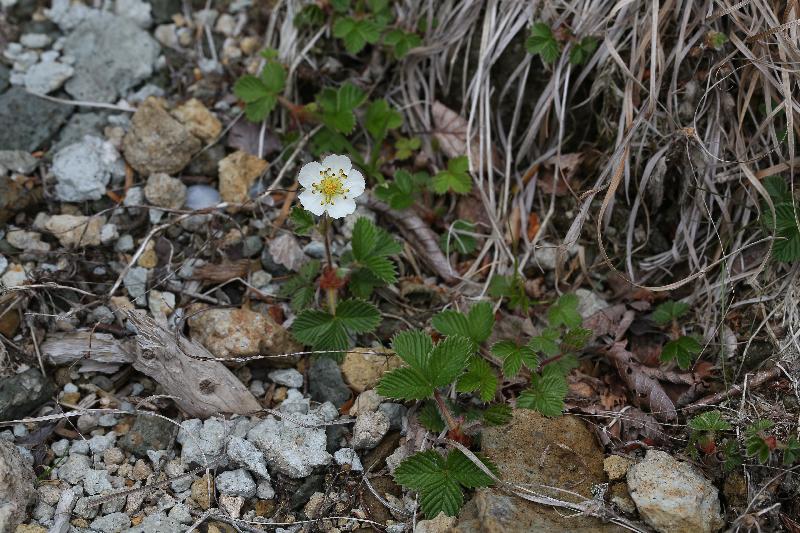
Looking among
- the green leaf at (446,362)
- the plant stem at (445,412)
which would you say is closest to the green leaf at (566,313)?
the green leaf at (446,362)

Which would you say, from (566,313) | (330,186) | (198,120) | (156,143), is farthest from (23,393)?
(566,313)

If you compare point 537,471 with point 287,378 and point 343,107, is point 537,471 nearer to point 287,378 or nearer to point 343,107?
point 287,378

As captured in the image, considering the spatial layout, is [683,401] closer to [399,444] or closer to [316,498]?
[399,444]

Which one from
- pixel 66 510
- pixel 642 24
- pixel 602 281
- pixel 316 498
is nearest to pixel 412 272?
pixel 602 281

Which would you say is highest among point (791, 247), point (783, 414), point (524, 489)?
point (791, 247)

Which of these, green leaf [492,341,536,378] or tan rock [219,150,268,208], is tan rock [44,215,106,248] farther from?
green leaf [492,341,536,378]
